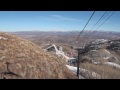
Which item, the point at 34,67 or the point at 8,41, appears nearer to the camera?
the point at 34,67
